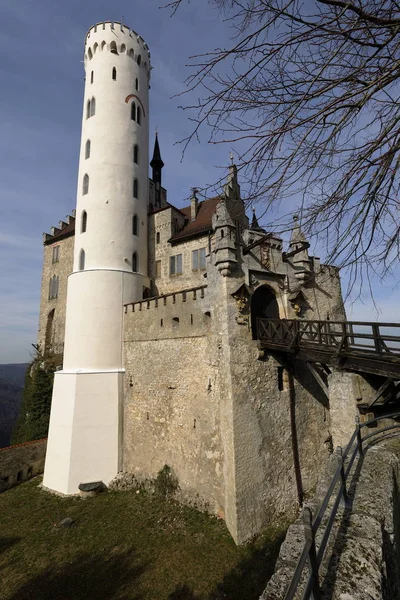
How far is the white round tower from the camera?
15.5 meters

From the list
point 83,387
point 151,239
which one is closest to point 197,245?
point 151,239

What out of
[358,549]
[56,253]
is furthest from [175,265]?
[358,549]

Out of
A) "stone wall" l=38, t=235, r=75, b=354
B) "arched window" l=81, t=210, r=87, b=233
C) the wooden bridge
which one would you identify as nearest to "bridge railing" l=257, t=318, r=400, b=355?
the wooden bridge

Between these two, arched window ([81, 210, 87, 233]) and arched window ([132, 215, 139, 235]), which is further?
arched window ([132, 215, 139, 235])

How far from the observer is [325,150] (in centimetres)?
353

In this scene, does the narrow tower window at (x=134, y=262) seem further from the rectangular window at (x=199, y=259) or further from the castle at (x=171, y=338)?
the rectangular window at (x=199, y=259)

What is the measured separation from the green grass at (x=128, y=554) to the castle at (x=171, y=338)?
3.10 ft

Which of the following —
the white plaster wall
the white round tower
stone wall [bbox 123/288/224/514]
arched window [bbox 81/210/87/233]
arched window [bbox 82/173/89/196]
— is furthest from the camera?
arched window [bbox 82/173/89/196]

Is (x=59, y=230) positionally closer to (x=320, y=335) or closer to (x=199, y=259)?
(x=199, y=259)

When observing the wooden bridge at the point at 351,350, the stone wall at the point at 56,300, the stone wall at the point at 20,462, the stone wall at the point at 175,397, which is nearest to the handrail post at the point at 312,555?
the wooden bridge at the point at 351,350

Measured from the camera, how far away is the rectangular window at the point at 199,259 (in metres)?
18.0

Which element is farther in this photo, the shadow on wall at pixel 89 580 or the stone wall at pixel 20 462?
the stone wall at pixel 20 462

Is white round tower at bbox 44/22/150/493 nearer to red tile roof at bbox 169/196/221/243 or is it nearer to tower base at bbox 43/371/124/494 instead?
tower base at bbox 43/371/124/494

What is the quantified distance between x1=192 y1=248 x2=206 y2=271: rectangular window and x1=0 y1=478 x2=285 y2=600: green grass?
11.4 metres
